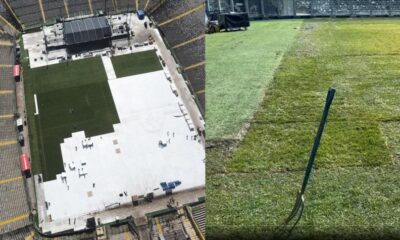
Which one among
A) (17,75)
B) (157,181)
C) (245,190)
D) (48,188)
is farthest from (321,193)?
(17,75)

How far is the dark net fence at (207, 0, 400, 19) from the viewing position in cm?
930

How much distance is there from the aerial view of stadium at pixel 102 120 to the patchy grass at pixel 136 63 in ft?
0.12

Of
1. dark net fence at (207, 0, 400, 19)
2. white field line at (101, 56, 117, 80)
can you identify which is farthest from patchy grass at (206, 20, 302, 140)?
white field line at (101, 56, 117, 80)

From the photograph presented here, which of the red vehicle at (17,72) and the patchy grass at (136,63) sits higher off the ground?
the red vehicle at (17,72)

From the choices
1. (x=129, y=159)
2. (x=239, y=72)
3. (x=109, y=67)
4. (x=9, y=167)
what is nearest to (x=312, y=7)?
(x=239, y=72)

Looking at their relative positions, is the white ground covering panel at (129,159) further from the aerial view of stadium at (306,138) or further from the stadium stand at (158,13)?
the aerial view of stadium at (306,138)

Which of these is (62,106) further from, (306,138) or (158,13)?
(306,138)

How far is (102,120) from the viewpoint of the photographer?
12.7 metres

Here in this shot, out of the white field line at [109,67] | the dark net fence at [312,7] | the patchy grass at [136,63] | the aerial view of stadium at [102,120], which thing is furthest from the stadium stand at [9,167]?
the dark net fence at [312,7]

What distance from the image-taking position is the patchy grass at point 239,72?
15.0 feet

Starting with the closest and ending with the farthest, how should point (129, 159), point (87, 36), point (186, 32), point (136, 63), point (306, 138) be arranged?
point (306, 138)
point (129, 159)
point (136, 63)
point (87, 36)
point (186, 32)

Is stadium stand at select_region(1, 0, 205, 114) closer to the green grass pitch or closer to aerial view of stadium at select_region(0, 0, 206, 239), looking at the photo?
aerial view of stadium at select_region(0, 0, 206, 239)

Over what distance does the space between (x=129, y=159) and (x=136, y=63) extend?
439 cm

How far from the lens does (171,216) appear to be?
33.0ft
